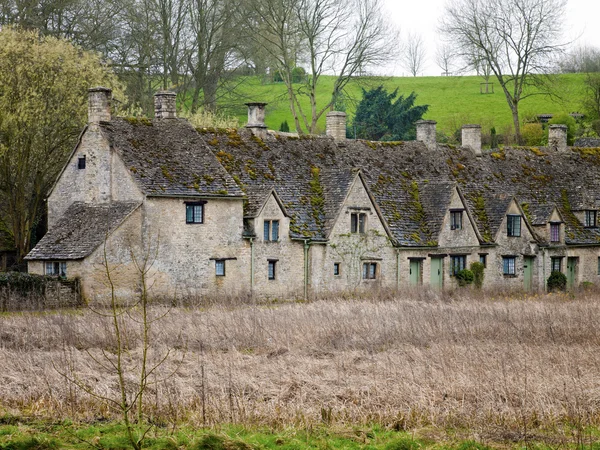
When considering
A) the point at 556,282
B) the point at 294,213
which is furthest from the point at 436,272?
the point at 294,213

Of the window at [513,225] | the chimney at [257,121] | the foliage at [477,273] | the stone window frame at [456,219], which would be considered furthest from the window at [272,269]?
the window at [513,225]

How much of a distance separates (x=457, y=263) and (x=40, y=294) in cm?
1910

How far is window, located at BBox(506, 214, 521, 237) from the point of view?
49500 mm

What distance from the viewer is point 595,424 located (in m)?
18.4

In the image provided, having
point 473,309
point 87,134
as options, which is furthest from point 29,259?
point 473,309

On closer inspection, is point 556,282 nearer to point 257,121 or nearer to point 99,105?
point 257,121

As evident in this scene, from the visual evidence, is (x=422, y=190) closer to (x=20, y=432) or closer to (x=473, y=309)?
(x=473, y=309)

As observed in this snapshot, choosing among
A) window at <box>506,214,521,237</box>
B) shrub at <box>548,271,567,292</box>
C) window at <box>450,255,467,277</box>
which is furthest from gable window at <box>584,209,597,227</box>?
window at <box>450,255,467,277</box>

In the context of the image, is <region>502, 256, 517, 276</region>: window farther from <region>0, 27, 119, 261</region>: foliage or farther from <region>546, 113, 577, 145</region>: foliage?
<region>546, 113, 577, 145</region>: foliage

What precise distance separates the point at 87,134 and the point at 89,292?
7.15 meters

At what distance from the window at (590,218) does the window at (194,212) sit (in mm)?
21057

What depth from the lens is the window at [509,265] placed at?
161 feet

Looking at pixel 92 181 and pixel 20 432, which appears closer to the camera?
pixel 20 432

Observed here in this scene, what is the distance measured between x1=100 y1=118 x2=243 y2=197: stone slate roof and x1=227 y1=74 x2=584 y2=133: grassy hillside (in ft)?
113
